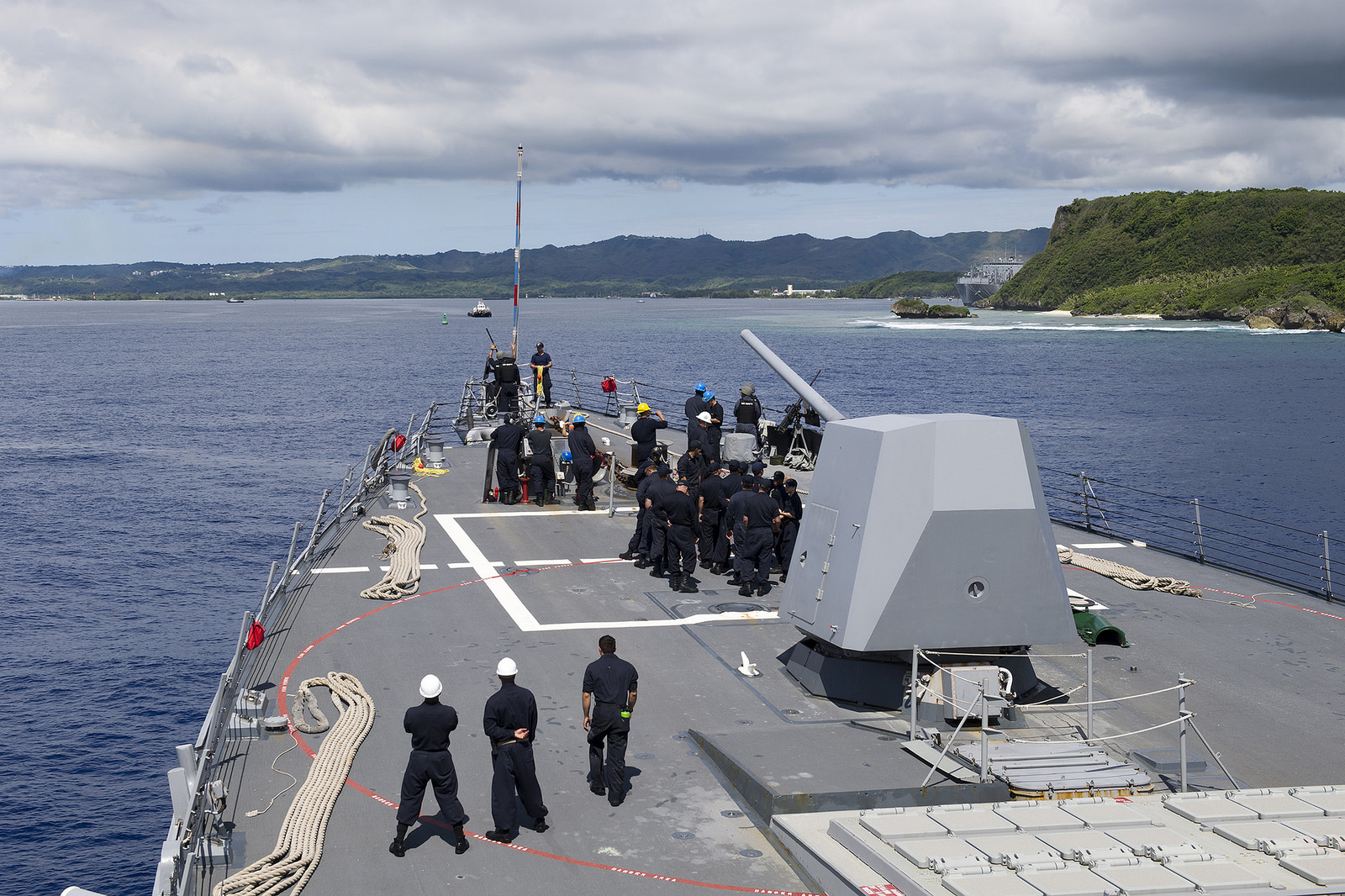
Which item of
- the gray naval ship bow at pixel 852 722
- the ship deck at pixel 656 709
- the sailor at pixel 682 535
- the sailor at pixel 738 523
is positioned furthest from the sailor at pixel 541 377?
the gray naval ship bow at pixel 852 722

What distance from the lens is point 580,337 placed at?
156 m

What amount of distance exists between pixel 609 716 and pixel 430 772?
4.84 ft

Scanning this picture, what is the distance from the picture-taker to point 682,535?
48.2 feet

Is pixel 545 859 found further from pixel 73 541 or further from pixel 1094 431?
pixel 1094 431

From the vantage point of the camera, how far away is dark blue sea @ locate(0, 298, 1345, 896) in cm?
1819

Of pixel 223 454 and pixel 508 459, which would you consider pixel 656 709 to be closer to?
Result: pixel 508 459

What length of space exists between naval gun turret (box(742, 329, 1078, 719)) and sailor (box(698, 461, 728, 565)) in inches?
221

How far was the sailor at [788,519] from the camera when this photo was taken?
14.6m

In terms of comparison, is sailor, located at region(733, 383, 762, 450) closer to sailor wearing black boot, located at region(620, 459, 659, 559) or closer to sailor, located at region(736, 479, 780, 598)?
sailor wearing black boot, located at region(620, 459, 659, 559)

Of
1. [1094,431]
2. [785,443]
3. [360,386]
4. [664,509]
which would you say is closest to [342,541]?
[664,509]

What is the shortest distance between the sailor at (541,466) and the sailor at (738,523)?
541 cm

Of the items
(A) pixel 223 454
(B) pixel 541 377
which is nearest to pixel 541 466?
(B) pixel 541 377

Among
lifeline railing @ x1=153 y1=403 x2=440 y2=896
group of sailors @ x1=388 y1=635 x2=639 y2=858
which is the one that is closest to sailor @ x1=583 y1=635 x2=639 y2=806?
group of sailors @ x1=388 y1=635 x2=639 y2=858

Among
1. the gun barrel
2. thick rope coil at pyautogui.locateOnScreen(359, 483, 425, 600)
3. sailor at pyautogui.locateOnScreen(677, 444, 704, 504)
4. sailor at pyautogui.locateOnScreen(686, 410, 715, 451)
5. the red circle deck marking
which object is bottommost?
the red circle deck marking
